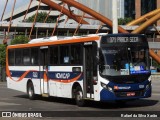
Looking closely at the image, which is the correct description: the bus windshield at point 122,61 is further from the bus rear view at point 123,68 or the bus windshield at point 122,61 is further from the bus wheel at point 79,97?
the bus wheel at point 79,97

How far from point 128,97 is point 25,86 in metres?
8.18

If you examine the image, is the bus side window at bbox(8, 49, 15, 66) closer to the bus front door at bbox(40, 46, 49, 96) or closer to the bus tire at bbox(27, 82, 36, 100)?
the bus tire at bbox(27, 82, 36, 100)

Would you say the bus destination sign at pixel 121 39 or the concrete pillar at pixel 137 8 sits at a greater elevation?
the concrete pillar at pixel 137 8

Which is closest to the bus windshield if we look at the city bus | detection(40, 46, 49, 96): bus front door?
the city bus

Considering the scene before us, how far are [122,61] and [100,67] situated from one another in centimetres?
85

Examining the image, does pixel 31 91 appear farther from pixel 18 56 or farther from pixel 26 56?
pixel 18 56

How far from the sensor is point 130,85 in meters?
17.2

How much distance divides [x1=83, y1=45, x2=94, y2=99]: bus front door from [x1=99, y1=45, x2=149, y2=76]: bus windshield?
2.24ft

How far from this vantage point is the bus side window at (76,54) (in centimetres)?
1850

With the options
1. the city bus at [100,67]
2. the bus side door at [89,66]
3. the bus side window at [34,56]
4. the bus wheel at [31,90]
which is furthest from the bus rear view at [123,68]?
the bus wheel at [31,90]

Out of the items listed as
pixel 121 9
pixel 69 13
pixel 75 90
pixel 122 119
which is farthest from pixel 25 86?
pixel 121 9

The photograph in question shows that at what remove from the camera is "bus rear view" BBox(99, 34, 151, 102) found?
17.0m

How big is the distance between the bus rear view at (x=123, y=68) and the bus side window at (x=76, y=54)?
147cm

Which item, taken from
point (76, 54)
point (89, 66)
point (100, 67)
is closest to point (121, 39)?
point (100, 67)
